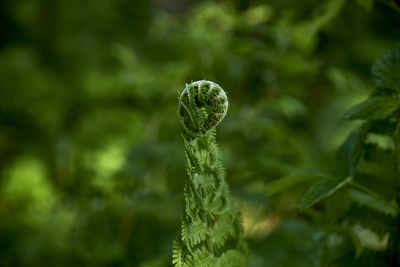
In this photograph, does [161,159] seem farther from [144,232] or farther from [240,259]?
[240,259]

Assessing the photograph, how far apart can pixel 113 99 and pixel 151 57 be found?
0.65 metres

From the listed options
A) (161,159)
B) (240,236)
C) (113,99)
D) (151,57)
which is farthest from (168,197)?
(113,99)

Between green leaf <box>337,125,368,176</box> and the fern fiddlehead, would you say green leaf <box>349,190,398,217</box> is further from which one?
the fern fiddlehead

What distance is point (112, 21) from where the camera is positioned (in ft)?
9.45

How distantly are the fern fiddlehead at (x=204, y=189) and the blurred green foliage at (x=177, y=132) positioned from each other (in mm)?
71

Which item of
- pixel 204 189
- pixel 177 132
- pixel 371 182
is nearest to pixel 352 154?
pixel 371 182

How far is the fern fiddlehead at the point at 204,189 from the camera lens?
1.21 feet

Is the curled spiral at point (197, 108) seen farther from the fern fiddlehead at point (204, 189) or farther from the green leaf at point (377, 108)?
the green leaf at point (377, 108)

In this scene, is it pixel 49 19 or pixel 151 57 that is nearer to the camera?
pixel 151 57

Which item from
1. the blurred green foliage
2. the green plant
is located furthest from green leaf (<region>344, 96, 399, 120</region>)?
→ the blurred green foliage

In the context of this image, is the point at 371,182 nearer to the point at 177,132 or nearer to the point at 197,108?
the point at 197,108

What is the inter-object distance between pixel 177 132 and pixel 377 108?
105 centimetres

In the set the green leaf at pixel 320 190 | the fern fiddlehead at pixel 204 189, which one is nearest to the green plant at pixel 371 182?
the green leaf at pixel 320 190

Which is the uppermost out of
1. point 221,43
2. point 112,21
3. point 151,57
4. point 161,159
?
point 112,21
